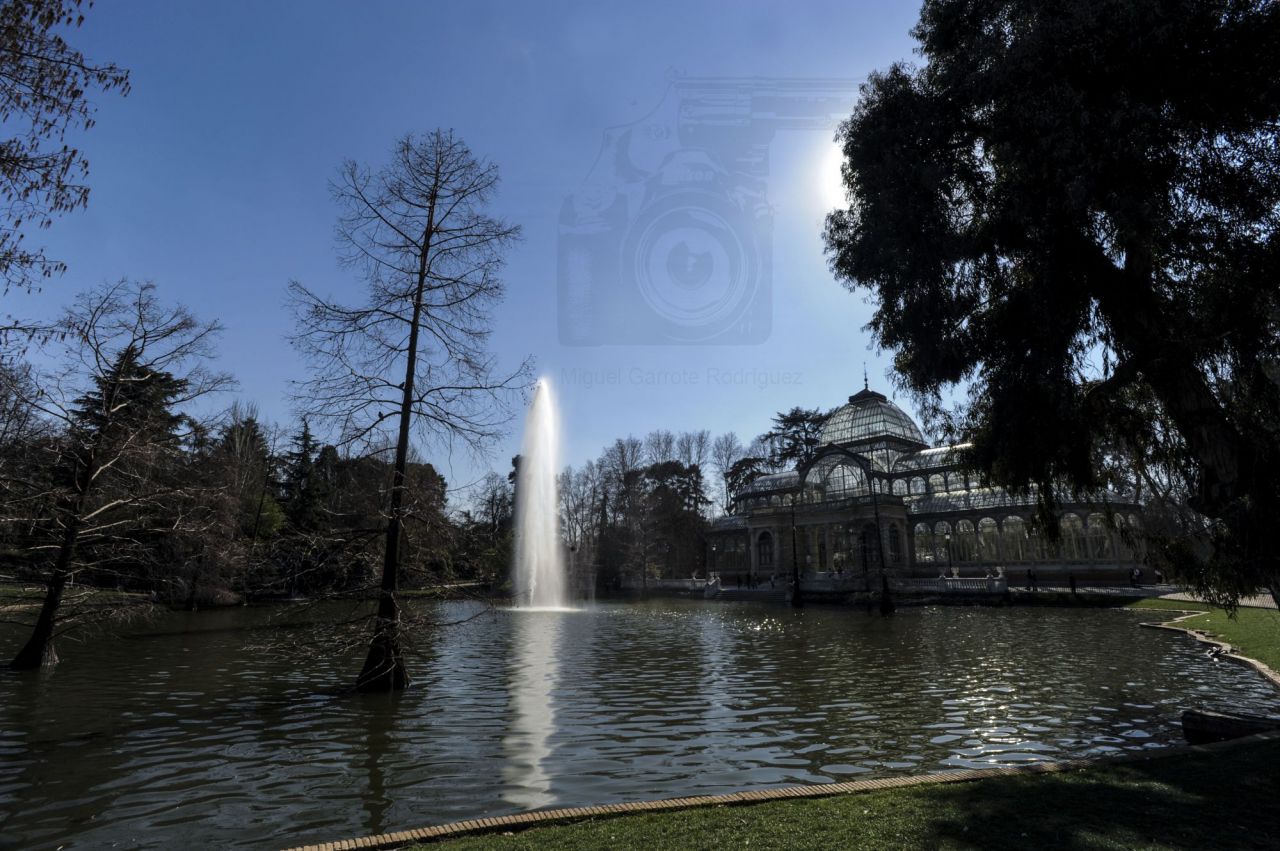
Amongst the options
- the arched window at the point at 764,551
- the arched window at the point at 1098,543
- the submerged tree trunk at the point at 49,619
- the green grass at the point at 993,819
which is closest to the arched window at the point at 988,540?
the arched window at the point at 1098,543

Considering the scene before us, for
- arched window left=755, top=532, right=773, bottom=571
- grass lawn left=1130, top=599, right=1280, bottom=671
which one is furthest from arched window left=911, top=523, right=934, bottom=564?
grass lawn left=1130, top=599, right=1280, bottom=671

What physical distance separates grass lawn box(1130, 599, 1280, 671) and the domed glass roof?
113 ft

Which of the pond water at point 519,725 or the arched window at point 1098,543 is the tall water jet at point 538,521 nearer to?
the pond water at point 519,725

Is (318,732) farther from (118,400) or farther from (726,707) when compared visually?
(118,400)

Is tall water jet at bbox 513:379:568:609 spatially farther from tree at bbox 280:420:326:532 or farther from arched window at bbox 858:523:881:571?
arched window at bbox 858:523:881:571

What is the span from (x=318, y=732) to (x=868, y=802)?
25.4 ft

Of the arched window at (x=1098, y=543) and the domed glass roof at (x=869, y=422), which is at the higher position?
the domed glass roof at (x=869, y=422)

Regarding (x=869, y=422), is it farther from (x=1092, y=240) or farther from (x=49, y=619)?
(x=49, y=619)

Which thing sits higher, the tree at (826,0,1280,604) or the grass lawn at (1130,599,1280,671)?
the tree at (826,0,1280,604)

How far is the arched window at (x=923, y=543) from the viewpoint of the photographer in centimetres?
5203

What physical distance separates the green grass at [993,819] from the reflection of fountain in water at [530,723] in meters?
1.73

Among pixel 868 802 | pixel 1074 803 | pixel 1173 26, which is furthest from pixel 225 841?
pixel 1173 26

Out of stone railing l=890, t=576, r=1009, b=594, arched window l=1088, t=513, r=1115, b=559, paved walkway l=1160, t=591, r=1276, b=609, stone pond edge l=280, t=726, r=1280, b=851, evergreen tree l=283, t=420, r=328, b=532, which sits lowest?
stone pond edge l=280, t=726, r=1280, b=851

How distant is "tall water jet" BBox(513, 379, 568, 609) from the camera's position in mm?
41094
